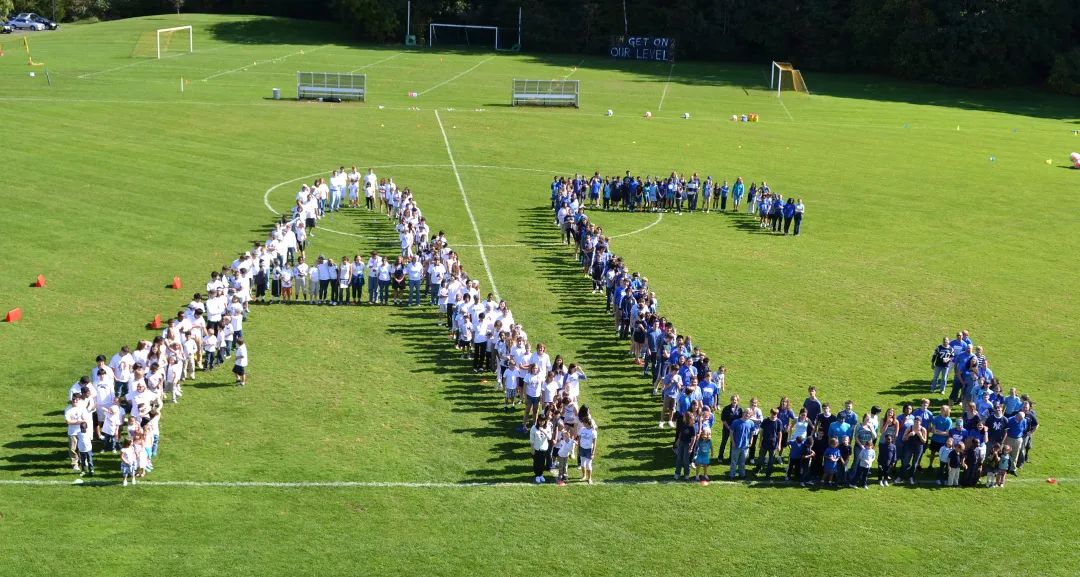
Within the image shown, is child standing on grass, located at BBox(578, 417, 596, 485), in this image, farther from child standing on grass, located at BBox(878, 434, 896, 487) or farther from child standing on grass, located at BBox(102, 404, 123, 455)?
child standing on grass, located at BBox(102, 404, 123, 455)

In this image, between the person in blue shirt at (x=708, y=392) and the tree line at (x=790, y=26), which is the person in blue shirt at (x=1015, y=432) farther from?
the tree line at (x=790, y=26)

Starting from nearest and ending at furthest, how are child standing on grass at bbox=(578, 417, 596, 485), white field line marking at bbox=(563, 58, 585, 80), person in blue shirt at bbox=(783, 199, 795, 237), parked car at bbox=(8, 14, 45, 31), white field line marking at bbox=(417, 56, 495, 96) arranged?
child standing on grass at bbox=(578, 417, 596, 485) → person in blue shirt at bbox=(783, 199, 795, 237) → white field line marking at bbox=(417, 56, 495, 96) → white field line marking at bbox=(563, 58, 585, 80) → parked car at bbox=(8, 14, 45, 31)

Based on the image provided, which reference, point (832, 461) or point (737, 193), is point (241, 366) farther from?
point (737, 193)

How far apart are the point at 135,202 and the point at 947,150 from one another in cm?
3998

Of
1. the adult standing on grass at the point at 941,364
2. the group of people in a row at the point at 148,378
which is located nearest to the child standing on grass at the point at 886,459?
the adult standing on grass at the point at 941,364

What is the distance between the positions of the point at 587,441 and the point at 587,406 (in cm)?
325

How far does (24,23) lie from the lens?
89.9m

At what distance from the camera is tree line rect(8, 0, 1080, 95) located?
267ft

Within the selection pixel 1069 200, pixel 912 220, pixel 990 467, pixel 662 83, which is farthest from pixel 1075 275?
pixel 662 83

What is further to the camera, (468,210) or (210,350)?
(468,210)

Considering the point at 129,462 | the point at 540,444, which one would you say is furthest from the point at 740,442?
the point at 129,462

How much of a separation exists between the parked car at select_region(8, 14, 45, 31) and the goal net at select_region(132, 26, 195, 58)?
1040cm

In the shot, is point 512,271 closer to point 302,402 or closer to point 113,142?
point 302,402

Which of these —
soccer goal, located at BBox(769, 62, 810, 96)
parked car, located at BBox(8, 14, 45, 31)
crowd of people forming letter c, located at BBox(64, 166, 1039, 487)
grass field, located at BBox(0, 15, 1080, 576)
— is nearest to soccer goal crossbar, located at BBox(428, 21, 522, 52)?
soccer goal, located at BBox(769, 62, 810, 96)
